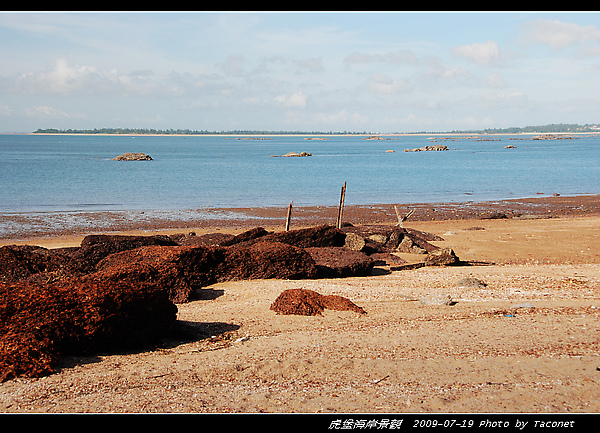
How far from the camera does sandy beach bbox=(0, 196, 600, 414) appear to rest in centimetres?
482

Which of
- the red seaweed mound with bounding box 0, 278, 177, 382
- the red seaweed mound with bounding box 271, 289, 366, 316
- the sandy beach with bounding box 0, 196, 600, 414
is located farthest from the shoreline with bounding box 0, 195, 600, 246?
the red seaweed mound with bounding box 0, 278, 177, 382

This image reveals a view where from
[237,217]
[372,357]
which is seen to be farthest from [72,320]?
[237,217]

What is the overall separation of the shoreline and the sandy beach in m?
12.8

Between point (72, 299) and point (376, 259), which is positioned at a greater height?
point (72, 299)

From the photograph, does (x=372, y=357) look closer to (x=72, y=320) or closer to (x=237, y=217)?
(x=72, y=320)

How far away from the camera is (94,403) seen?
4684 millimetres

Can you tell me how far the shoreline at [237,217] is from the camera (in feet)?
73.6

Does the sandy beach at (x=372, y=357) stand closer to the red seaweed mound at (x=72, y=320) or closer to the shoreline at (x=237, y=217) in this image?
the red seaweed mound at (x=72, y=320)

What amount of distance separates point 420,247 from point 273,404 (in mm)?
11579

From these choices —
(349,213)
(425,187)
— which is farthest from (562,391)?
(425,187)

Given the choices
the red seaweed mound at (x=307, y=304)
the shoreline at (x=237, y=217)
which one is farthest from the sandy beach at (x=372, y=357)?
the shoreline at (x=237, y=217)

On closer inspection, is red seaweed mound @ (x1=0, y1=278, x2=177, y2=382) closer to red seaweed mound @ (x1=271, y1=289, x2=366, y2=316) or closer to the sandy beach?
the sandy beach

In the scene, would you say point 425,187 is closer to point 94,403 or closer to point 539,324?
point 539,324

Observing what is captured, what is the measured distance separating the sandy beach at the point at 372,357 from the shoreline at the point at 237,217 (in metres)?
12.8
